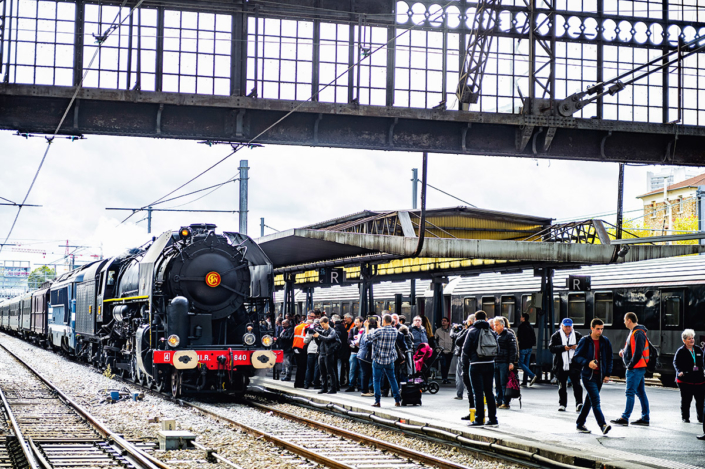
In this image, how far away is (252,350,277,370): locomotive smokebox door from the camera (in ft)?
52.0

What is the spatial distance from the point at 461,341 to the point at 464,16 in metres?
8.89

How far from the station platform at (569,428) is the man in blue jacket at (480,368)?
0.26 meters

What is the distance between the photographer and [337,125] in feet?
57.6

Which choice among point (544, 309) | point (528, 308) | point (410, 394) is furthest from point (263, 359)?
point (528, 308)

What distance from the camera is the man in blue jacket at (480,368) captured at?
37.0ft

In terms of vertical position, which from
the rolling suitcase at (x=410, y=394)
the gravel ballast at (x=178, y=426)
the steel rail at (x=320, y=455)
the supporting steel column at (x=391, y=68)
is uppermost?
the supporting steel column at (x=391, y=68)

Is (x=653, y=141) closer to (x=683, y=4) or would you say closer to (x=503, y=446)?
(x=683, y=4)

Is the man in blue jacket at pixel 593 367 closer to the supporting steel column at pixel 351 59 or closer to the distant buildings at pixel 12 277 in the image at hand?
the supporting steel column at pixel 351 59

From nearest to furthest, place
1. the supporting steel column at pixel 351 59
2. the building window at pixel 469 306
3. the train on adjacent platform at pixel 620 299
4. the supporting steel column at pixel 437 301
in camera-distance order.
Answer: the supporting steel column at pixel 351 59 < the train on adjacent platform at pixel 620 299 < the supporting steel column at pixel 437 301 < the building window at pixel 469 306

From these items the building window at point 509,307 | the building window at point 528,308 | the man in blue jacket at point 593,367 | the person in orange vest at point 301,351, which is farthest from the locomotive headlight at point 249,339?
the building window at point 509,307

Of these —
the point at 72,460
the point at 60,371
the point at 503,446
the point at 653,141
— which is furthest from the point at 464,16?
the point at 60,371

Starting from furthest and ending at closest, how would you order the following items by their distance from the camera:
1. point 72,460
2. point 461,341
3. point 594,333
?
point 461,341 → point 594,333 → point 72,460

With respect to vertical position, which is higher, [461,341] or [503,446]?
[461,341]

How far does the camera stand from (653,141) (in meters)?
18.7
